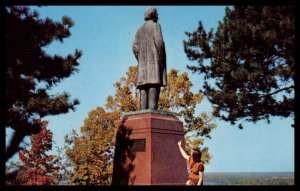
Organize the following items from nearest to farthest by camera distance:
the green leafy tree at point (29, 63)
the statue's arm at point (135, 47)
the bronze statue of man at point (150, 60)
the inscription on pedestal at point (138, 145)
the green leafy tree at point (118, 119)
Answer: the green leafy tree at point (29, 63), the inscription on pedestal at point (138, 145), the bronze statue of man at point (150, 60), the statue's arm at point (135, 47), the green leafy tree at point (118, 119)

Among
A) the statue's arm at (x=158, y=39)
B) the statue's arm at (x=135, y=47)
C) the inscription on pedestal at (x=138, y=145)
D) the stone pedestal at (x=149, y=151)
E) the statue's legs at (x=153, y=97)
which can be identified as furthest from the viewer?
the statue's arm at (x=135, y=47)

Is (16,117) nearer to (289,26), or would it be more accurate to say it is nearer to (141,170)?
(141,170)

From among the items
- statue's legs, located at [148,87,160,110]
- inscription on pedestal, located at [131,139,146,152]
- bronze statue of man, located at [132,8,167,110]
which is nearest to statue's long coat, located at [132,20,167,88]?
bronze statue of man, located at [132,8,167,110]

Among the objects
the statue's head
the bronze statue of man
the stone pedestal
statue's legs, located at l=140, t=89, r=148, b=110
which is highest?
the statue's head

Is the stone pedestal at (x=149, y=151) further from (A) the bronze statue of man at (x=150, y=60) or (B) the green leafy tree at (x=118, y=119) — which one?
(B) the green leafy tree at (x=118, y=119)

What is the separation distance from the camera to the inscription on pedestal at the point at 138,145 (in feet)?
25.5

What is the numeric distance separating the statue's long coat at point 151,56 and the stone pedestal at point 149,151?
78 cm

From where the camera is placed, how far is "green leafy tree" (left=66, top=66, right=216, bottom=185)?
2269 centimetres

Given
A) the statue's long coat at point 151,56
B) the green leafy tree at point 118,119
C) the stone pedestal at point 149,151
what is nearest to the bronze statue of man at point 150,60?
the statue's long coat at point 151,56

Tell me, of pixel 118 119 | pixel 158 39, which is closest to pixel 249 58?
pixel 158 39

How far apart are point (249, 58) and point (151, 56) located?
13.2ft

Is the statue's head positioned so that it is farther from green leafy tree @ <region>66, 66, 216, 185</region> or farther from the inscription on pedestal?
green leafy tree @ <region>66, 66, 216, 185</region>

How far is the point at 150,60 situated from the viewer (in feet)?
28.1

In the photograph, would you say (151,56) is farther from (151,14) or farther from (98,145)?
(98,145)
